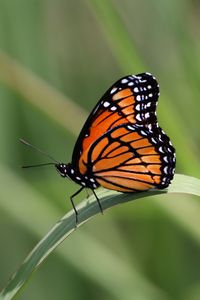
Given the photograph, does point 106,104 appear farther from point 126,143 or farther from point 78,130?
point 78,130

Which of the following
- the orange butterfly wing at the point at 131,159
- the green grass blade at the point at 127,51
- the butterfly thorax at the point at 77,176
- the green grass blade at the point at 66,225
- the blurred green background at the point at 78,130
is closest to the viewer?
the green grass blade at the point at 66,225

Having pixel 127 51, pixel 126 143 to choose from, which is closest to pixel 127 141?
pixel 126 143

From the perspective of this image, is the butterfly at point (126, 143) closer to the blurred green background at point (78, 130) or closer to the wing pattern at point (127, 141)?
the wing pattern at point (127, 141)

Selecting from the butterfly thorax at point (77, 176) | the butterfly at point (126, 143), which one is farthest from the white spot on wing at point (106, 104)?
the butterfly thorax at point (77, 176)

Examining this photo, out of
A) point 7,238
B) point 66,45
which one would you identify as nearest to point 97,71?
point 66,45

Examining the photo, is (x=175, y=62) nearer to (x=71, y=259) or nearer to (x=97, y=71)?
(x=97, y=71)

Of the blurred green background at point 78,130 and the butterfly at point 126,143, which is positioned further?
the blurred green background at point 78,130
